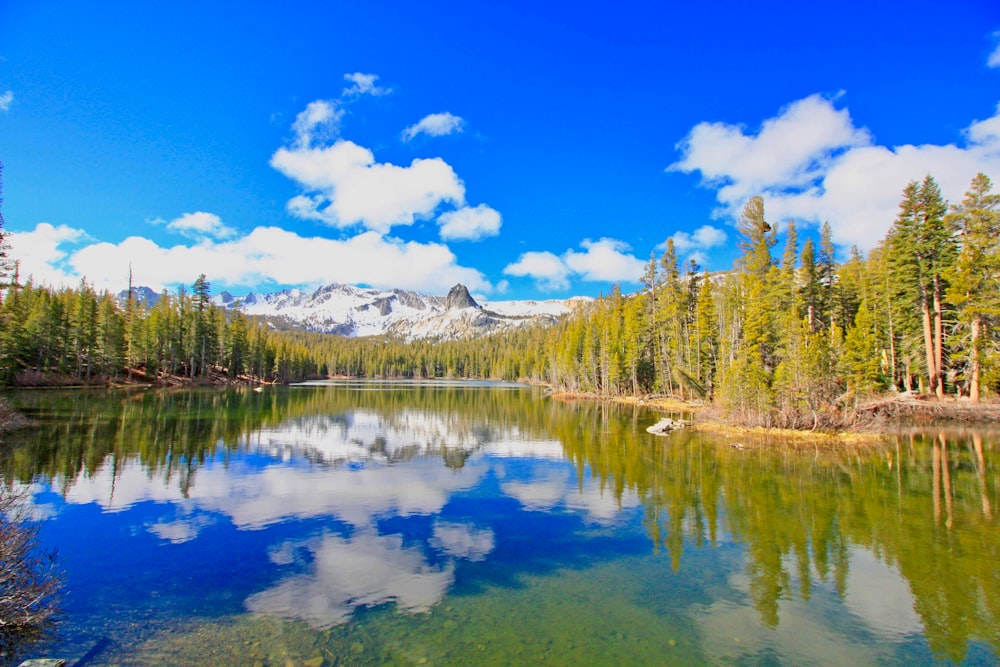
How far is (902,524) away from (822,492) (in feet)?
12.8

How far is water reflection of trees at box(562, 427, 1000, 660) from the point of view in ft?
37.3

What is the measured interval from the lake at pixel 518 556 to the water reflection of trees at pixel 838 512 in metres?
0.09

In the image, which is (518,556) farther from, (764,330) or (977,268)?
(977,268)

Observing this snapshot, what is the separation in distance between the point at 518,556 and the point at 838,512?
1218cm

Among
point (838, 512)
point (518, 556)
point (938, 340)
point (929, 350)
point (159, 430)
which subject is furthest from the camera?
point (929, 350)

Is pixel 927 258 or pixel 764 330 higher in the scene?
pixel 927 258

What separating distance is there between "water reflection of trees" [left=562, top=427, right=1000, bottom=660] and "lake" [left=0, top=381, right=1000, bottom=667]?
9 cm

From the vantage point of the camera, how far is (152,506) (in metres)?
17.6

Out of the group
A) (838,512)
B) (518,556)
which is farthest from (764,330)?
(518,556)

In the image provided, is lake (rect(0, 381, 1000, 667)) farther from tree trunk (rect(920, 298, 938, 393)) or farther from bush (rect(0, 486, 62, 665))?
tree trunk (rect(920, 298, 938, 393))

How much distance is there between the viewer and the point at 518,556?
44.9 ft

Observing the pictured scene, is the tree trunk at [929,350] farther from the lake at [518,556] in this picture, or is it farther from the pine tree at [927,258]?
the lake at [518,556]

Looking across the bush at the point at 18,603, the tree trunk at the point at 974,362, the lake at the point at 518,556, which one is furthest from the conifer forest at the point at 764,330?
the bush at the point at 18,603

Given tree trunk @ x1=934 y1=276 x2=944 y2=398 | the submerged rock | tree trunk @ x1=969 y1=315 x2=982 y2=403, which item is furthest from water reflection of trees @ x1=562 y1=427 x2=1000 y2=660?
tree trunk @ x1=934 y1=276 x2=944 y2=398
